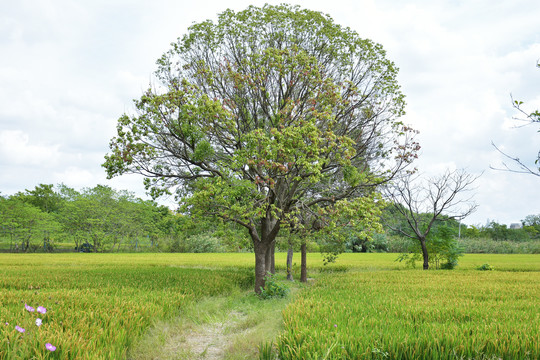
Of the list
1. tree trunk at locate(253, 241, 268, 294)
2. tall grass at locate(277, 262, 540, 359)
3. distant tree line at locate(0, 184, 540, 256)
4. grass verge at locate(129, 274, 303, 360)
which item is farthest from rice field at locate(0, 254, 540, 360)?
distant tree line at locate(0, 184, 540, 256)

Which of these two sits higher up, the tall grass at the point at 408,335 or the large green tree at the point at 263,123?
the large green tree at the point at 263,123

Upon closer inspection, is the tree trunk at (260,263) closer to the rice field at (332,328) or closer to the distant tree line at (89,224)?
the rice field at (332,328)

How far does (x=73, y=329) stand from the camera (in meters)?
5.66

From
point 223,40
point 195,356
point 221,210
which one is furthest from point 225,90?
point 195,356

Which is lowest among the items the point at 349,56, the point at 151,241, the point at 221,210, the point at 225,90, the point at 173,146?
the point at 151,241

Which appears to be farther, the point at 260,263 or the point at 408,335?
the point at 260,263

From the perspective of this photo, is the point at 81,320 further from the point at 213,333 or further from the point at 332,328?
the point at 332,328

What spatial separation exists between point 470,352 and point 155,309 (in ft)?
22.4

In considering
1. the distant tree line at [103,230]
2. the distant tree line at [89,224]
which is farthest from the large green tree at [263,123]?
the distant tree line at [89,224]

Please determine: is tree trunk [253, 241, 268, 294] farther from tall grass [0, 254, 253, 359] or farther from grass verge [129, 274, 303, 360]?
tall grass [0, 254, 253, 359]

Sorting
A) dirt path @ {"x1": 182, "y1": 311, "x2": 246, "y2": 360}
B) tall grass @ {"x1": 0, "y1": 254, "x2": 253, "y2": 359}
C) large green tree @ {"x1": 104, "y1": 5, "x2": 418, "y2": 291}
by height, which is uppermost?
large green tree @ {"x1": 104, "y1": 5, "x2": 418, "y2": 291}

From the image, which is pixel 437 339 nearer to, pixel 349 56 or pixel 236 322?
pixel 236 322

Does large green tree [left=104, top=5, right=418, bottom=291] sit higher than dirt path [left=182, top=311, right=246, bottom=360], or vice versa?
large green tree [left=104, top=5, right=418, bottom=291]

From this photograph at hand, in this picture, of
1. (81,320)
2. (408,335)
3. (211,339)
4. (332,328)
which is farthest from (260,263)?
(408,335)
